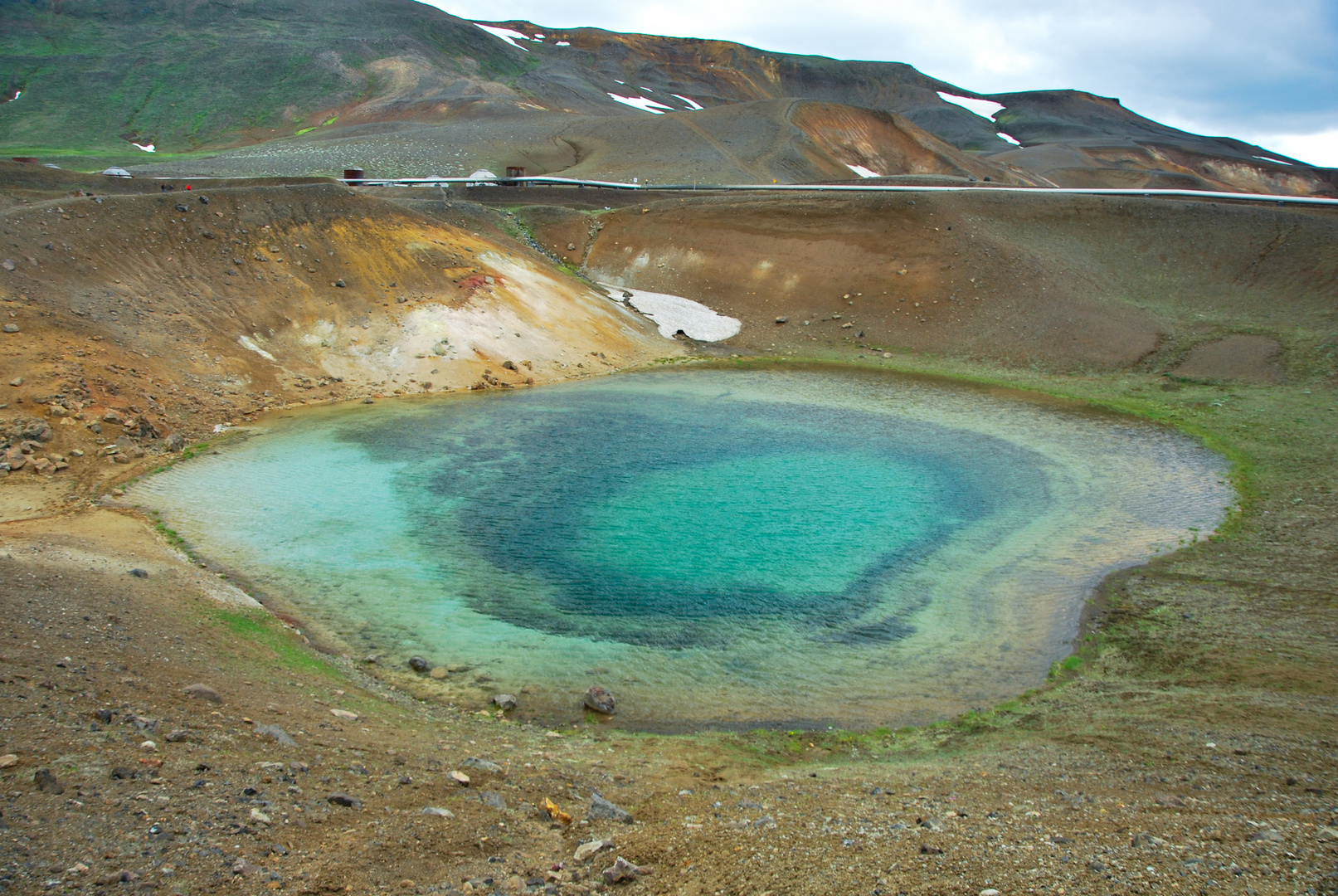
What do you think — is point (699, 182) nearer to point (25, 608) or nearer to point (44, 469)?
point (44, 469)

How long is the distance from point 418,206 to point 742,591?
31853 mm

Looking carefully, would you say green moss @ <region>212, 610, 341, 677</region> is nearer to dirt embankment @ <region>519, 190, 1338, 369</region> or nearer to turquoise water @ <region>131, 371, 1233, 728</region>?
turquoise water @ <region>131, 371, 1233, 728</region>

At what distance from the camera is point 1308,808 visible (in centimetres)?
796

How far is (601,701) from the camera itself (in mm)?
11570

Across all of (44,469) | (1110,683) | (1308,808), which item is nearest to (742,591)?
(1110,683)

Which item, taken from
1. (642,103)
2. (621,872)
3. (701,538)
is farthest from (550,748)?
(642,103)

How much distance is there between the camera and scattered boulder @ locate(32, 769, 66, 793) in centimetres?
690

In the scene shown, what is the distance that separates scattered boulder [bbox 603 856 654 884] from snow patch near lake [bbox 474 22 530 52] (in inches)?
5431

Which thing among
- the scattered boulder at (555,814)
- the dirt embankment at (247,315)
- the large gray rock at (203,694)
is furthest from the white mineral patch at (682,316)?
the scattered boulder at (555,814)

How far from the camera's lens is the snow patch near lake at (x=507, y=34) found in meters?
131

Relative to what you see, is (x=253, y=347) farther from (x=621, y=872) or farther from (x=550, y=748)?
(x=621, y=872)

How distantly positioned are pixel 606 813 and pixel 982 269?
3650 centimetres

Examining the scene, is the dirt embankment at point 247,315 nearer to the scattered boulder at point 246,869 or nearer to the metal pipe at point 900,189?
the metal pipe at point 900,189

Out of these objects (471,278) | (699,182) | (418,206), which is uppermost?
(699,182)
